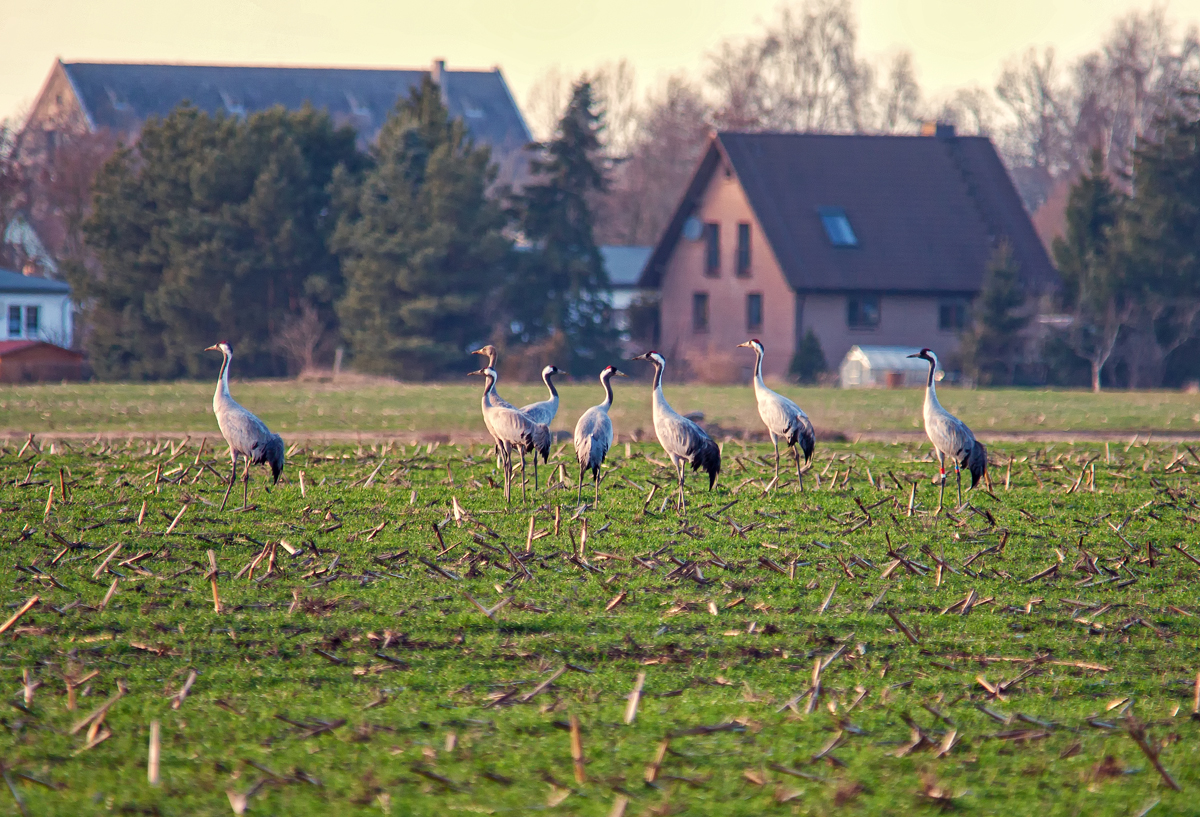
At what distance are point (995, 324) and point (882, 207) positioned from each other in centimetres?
789

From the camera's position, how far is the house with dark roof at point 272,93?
3701 inches

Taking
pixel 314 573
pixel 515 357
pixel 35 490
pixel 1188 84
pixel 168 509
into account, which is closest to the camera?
pixel 314 573

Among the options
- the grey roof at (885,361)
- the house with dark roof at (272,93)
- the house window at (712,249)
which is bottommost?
the grey roof at (885,361)

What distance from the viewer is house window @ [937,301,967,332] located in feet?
171

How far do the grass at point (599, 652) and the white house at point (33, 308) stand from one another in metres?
43.0

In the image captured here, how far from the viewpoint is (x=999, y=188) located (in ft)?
180

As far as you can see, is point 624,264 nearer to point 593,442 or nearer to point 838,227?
point 838,227

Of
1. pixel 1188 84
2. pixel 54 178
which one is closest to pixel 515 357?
pixel 54 178

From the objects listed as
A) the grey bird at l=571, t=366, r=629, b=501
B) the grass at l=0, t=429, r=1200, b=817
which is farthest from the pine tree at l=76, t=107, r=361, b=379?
the grey bird at l=571, t=366, r=629, b=501

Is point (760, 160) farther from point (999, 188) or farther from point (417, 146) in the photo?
point (417, 146)

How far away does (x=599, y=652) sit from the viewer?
27.5 feet

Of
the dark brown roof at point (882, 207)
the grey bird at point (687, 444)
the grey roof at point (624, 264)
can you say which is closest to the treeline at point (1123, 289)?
the dark brown roof at point (882, 207)

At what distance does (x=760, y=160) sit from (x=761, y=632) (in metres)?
46.3

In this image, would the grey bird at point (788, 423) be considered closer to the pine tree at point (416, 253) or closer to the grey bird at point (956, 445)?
the grey bird at point (956, 445)
